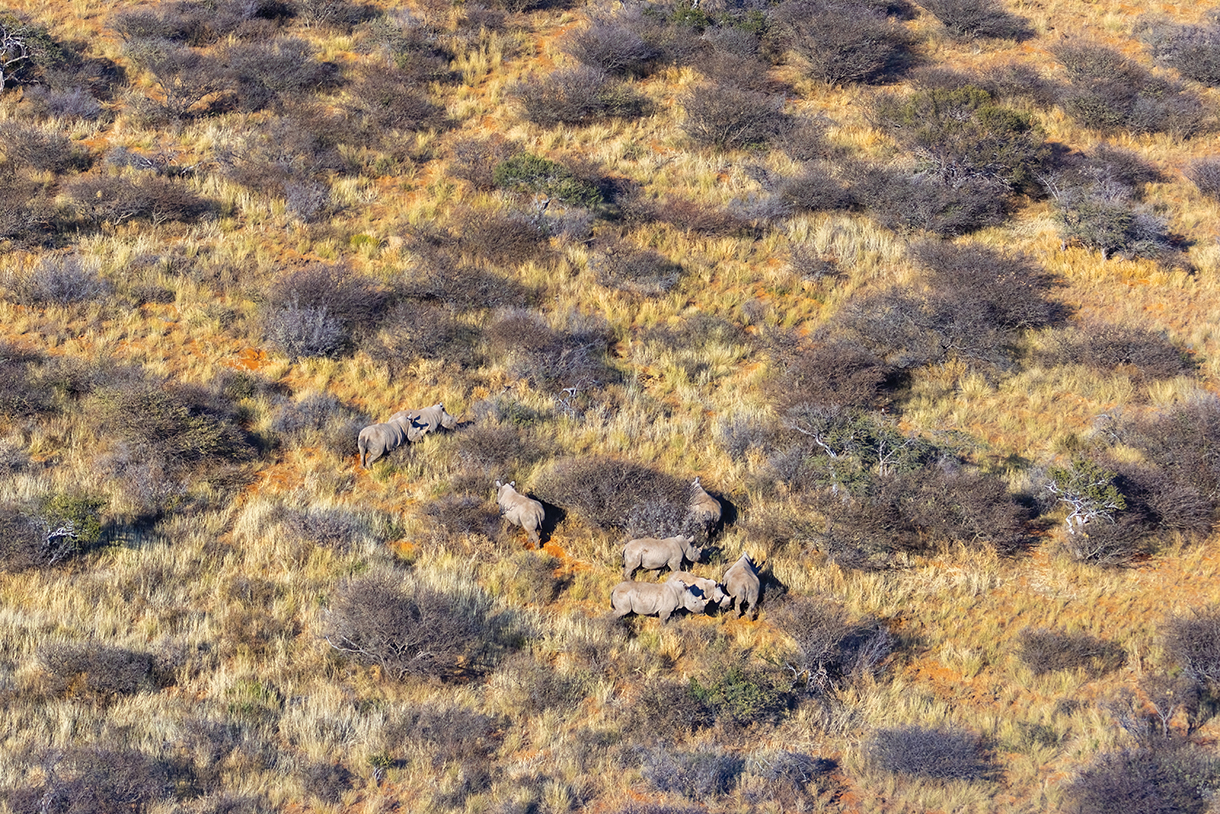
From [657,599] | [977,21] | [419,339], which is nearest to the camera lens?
[657,599]

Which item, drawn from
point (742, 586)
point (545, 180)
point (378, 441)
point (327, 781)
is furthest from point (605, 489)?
point (545, 180)

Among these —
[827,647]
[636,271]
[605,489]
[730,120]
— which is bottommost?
[827,647]

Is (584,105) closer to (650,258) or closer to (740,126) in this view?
(740,126)

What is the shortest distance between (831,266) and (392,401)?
Answer: 8.68 m

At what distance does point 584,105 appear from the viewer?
23375 mm

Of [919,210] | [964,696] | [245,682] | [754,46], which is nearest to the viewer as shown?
[245,682]

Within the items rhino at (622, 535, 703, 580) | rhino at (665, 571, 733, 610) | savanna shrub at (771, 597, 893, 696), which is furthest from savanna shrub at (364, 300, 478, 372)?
savanna shrub at (771, 597, 893, 696)

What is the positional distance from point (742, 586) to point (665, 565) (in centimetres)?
105

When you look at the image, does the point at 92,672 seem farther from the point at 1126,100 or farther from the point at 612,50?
the point at 1126,100

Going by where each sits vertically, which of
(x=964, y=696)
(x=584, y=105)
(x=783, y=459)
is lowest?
(x=964, y=696)

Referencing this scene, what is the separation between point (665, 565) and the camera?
13016 millimetres

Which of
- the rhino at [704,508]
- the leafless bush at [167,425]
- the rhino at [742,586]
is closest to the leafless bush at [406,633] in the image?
the rhino at [742,586]

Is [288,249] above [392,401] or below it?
above

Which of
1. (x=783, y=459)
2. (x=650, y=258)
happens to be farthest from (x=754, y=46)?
(x=783, y=459)
